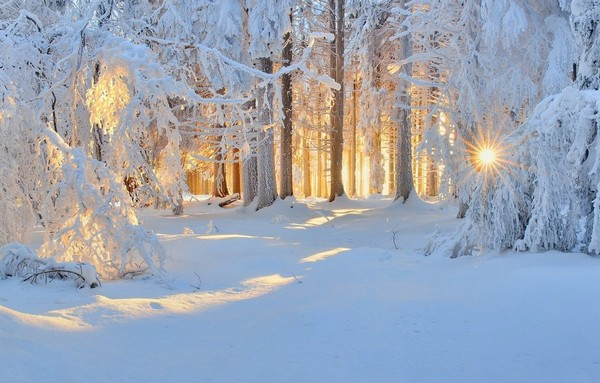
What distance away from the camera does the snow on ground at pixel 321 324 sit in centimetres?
351

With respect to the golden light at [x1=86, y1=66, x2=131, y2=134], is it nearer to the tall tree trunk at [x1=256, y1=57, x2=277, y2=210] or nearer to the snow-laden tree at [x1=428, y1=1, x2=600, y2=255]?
the snow-laden tree at [x1=428, y1=1, x2=600, y2=255]

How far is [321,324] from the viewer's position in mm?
4578

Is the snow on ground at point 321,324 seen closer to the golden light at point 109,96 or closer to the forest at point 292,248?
the forest at point 292,248

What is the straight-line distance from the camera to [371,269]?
23.0 ft

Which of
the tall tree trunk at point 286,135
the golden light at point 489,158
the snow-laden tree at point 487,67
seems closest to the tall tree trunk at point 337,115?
the tall tree trunk at point 286,135

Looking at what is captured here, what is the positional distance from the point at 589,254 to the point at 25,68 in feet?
25.0

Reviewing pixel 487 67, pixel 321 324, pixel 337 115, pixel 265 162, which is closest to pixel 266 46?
pixel 265 162

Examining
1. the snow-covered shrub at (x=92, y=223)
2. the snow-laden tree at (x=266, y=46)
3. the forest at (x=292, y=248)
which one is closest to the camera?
the forest at (x=292, y=248)

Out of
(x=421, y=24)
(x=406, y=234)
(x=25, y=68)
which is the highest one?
(x=421, y=24)

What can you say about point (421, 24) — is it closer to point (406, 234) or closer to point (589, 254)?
point (406, 234)

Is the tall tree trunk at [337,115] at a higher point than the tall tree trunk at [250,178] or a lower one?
higher

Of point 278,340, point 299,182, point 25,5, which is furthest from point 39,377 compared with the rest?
point 299,182

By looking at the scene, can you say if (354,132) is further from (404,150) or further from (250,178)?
(250,178)

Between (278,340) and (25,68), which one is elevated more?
(25,68)
